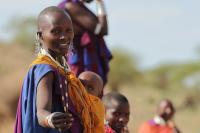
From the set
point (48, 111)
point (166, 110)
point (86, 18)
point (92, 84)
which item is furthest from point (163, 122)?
point (48, 111)

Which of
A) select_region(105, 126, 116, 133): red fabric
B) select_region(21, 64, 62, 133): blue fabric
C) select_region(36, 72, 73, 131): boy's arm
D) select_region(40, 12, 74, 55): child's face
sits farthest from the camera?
select_region(105, 126, 116, 133): red fabric

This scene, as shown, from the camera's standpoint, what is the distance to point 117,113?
6.74 m

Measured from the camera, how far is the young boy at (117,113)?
6637 millimetres

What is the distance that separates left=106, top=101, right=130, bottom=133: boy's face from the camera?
6633mm

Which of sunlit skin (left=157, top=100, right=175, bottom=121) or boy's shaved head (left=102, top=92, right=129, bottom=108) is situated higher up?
boy's shaved head (left=102, top=92, right=129, bottom=108)

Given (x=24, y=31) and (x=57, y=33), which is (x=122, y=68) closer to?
(x=24, y=31)

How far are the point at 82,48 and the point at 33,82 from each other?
10.7 feet

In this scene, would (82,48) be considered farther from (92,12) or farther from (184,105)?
(184,105)

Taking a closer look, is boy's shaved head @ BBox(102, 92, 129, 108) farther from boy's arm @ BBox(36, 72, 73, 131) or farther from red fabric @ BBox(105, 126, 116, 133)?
boy's arm @ BBox(36, 72, 73, 131)

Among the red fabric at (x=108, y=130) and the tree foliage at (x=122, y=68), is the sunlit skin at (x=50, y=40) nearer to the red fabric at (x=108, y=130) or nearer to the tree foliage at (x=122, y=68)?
the red fabric at (x=108, y=130)

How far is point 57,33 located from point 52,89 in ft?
1.09

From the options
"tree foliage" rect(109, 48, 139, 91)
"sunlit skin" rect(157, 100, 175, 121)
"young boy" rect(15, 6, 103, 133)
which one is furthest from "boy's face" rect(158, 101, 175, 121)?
"tree foliage" rect(109, 48, 139, 91)

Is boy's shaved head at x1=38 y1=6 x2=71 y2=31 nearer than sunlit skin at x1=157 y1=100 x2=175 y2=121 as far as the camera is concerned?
Yes

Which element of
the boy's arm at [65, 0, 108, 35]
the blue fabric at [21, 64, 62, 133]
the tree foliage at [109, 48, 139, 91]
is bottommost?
the tree foliage at [109, 48, 139, 91]
